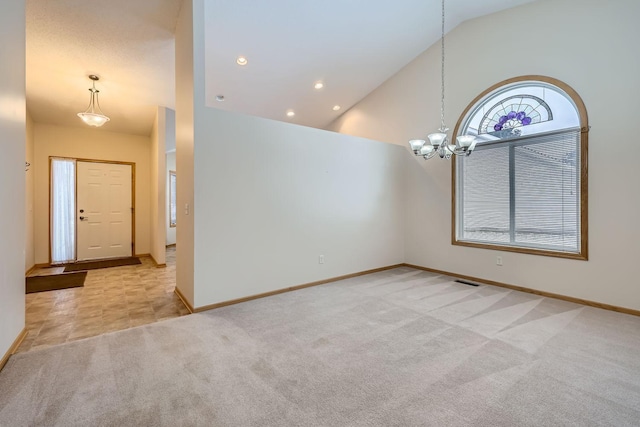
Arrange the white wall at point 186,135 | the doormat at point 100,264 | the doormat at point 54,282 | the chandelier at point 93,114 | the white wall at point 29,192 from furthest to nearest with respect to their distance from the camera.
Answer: the doormat at point 100,264, the white wall at point 29,192, the chandelier at point 93,114, the doormat at point 54,282, the white wall at point 186,135

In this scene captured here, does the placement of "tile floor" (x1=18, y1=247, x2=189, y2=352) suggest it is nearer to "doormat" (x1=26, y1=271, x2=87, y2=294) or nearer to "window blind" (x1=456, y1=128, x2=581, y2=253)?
"doormat" (x1=26, y1=271, x2=87, y2=294)

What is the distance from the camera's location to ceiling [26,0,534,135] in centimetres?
319

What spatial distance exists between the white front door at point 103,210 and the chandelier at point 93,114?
1.60 meters

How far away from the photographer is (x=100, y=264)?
18.4 feet

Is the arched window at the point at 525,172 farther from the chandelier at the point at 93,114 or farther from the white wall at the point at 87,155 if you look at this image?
the white wall at the point at 87,155

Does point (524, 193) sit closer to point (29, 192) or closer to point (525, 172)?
point (525, 172)

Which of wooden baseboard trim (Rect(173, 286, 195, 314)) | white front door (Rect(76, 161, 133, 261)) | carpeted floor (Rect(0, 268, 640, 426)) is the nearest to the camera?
carpeted floor (Rect(0, 268, 640, 426))

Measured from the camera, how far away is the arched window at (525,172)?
3594 mm

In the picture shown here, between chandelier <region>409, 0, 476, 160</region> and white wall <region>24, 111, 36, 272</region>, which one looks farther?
white wall <region>24, 111, 36, 272</region>

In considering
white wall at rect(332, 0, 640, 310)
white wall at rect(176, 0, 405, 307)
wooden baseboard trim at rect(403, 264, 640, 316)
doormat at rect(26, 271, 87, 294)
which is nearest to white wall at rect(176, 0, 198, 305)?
white wall at rect(176, 0, 405, 307)

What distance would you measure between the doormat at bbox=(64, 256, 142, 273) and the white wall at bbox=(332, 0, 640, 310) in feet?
19.4

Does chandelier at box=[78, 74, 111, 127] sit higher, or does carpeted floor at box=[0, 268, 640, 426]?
chandelier at box=[78, 74, 111, 127]

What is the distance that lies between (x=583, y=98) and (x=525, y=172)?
3.48ft

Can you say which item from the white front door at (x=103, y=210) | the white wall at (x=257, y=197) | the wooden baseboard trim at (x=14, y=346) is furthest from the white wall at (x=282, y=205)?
the white front door at (x=103, y=210)
